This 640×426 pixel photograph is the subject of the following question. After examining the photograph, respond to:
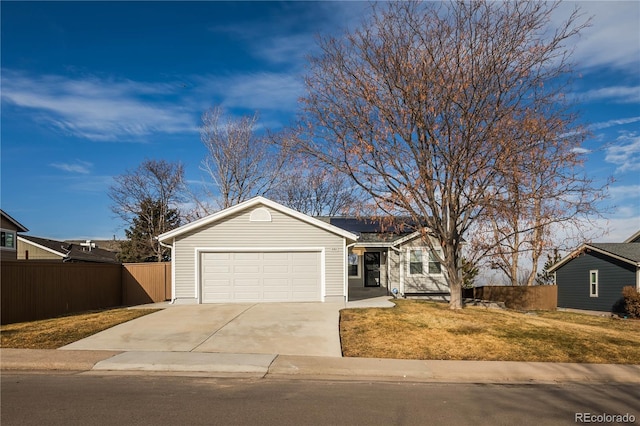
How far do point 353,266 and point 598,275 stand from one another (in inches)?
583

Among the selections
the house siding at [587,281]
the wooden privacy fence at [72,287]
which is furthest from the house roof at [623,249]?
the wooden privacy fence at [72,287]

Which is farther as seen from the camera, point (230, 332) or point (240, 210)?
point (240, 210)

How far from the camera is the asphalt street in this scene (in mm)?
6246

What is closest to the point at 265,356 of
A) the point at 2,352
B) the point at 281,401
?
the point at 281,401

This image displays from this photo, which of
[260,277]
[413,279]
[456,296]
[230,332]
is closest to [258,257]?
[260,277]

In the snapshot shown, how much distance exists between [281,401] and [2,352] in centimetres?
711

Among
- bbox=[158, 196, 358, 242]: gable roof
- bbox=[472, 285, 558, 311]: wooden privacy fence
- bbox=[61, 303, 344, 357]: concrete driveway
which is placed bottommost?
bbox=[472, 285, 558, 311]: wooden privacy fence

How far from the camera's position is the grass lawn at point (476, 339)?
10.7 metres

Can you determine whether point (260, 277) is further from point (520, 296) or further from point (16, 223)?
point (16, 223)

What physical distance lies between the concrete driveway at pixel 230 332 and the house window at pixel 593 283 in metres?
19.1

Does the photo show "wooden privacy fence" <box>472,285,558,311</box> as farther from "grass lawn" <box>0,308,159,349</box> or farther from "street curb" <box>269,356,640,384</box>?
"grass lawn" <box>0,308,159,349</box>

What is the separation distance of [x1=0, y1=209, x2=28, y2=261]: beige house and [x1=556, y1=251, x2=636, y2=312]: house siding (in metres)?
34.0

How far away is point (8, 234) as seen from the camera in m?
29.4

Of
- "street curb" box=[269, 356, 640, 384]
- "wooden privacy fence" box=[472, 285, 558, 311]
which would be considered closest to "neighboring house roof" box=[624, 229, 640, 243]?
"wooden privacy fence" box=[472, 285, 558, 311]
